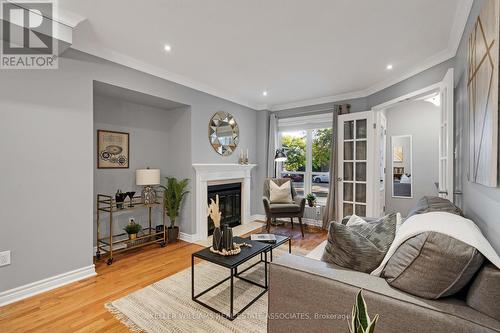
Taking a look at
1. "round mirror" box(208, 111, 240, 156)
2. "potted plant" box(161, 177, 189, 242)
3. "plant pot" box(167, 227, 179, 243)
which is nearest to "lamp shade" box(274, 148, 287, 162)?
"round mirror" box(208, 111, 240, 156)

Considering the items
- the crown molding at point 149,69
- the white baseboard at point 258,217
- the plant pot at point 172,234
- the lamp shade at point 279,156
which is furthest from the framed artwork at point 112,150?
the white baseboard at point 258,217

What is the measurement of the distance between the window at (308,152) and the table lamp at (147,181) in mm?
2748

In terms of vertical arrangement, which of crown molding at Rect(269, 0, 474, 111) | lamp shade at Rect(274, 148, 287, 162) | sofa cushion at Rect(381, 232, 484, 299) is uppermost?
crown molding at Rect(269, 0, 474, 111)

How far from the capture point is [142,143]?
371 centimetres

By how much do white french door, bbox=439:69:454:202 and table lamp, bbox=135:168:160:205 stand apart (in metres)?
3.47

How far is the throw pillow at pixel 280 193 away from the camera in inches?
171

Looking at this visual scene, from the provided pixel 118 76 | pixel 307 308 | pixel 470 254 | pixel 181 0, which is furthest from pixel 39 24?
pixel 470 254

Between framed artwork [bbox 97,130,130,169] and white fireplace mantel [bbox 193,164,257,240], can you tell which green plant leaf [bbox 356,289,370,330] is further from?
framed artwork [bbox 97,130,130,169]

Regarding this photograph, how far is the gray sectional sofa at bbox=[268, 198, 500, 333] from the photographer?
0.91 meters

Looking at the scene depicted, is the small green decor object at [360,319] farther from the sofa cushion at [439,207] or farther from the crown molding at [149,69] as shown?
the crown molding at [149,69]

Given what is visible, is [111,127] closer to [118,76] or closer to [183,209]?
[118,76]

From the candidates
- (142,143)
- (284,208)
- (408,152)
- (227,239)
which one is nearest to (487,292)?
(227,239)

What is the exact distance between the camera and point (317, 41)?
8.13 ft

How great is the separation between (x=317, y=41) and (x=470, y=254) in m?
2.27
